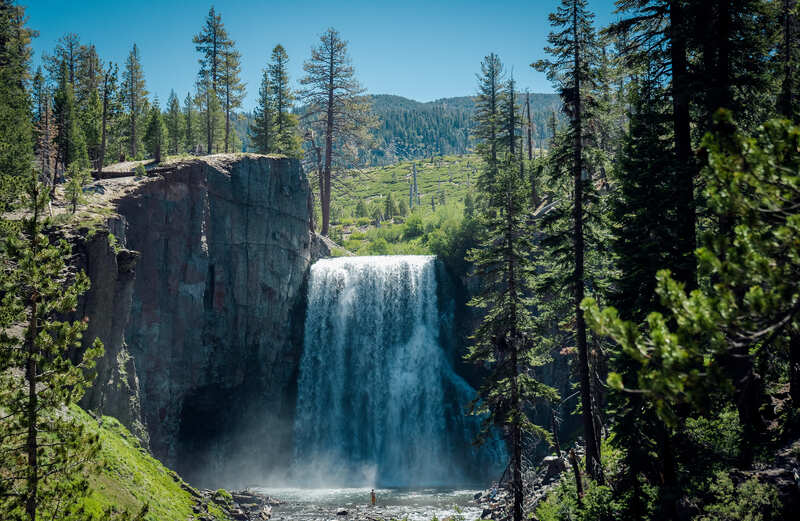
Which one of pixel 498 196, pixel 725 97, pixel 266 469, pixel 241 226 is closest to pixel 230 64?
pixel 241 226

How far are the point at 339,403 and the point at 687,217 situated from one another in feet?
94.0

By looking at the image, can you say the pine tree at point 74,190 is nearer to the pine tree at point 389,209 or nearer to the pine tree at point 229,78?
the pine tree at point 229,78

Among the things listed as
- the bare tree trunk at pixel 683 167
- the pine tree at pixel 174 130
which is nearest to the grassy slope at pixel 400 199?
the pine tree at pixel 174 130

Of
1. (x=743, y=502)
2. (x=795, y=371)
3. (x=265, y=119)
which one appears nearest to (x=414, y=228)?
(x=265, y=119)

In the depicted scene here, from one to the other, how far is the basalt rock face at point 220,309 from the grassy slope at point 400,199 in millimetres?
11148

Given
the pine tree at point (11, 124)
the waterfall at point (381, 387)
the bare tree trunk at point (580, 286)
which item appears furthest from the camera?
the waterfall at point (381, 387)

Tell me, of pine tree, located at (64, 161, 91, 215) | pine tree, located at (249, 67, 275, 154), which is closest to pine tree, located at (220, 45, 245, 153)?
pine tree, located at (249, 67, 275, 154)

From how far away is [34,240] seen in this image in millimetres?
11047

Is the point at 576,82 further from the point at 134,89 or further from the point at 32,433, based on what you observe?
the point at 134,89

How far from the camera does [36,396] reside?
415 inches

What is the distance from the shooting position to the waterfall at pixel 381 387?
35.8m

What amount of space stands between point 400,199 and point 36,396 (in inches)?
3491

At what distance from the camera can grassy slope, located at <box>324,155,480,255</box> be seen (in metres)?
55.5

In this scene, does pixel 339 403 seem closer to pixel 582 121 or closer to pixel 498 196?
pixel 498 196
